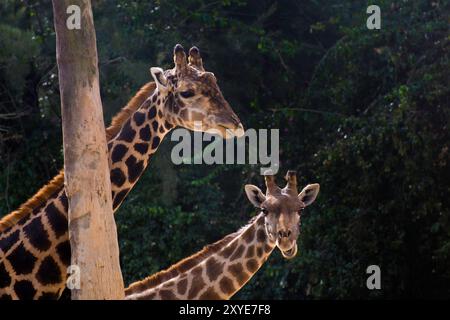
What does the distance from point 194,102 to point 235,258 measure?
141 centimetres

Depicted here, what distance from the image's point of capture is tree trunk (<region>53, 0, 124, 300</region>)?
705 centimetres

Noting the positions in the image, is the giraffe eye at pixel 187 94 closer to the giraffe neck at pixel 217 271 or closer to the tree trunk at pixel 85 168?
the tree trunk at pixel 85 168

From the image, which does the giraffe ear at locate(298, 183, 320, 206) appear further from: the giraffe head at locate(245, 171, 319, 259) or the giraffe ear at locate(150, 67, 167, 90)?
the giraffe ear at locate(150, 67, 167, 90)

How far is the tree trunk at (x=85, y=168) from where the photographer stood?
278 inches

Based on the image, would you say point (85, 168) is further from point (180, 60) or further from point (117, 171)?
point (180, 60)

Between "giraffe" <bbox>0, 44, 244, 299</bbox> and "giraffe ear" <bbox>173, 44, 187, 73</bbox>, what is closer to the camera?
"giraffe" <bbox>0, 44, 244, 299</bbox>

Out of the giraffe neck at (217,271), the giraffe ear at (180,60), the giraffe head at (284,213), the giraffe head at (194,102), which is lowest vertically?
the giraffe neck at (217,271)

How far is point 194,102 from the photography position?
8.00 metres

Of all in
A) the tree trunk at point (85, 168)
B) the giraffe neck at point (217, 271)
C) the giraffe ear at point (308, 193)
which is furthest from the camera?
the giraffe ear at point (308, 193)

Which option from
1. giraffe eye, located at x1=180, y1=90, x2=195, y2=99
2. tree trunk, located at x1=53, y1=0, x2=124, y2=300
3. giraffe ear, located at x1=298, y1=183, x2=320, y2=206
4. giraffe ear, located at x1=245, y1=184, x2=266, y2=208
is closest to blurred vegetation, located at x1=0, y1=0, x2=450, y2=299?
giraffe ear, located at x1=298, y1=183, x2=320, y2=206

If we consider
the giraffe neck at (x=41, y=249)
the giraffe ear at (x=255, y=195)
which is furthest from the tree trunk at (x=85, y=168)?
the giraffe ear at (x=255, y=195)

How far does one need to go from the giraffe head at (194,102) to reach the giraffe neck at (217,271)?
45.7 inches

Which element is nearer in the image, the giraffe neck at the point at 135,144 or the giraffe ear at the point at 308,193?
the giraffe neck at the point at 135,144
